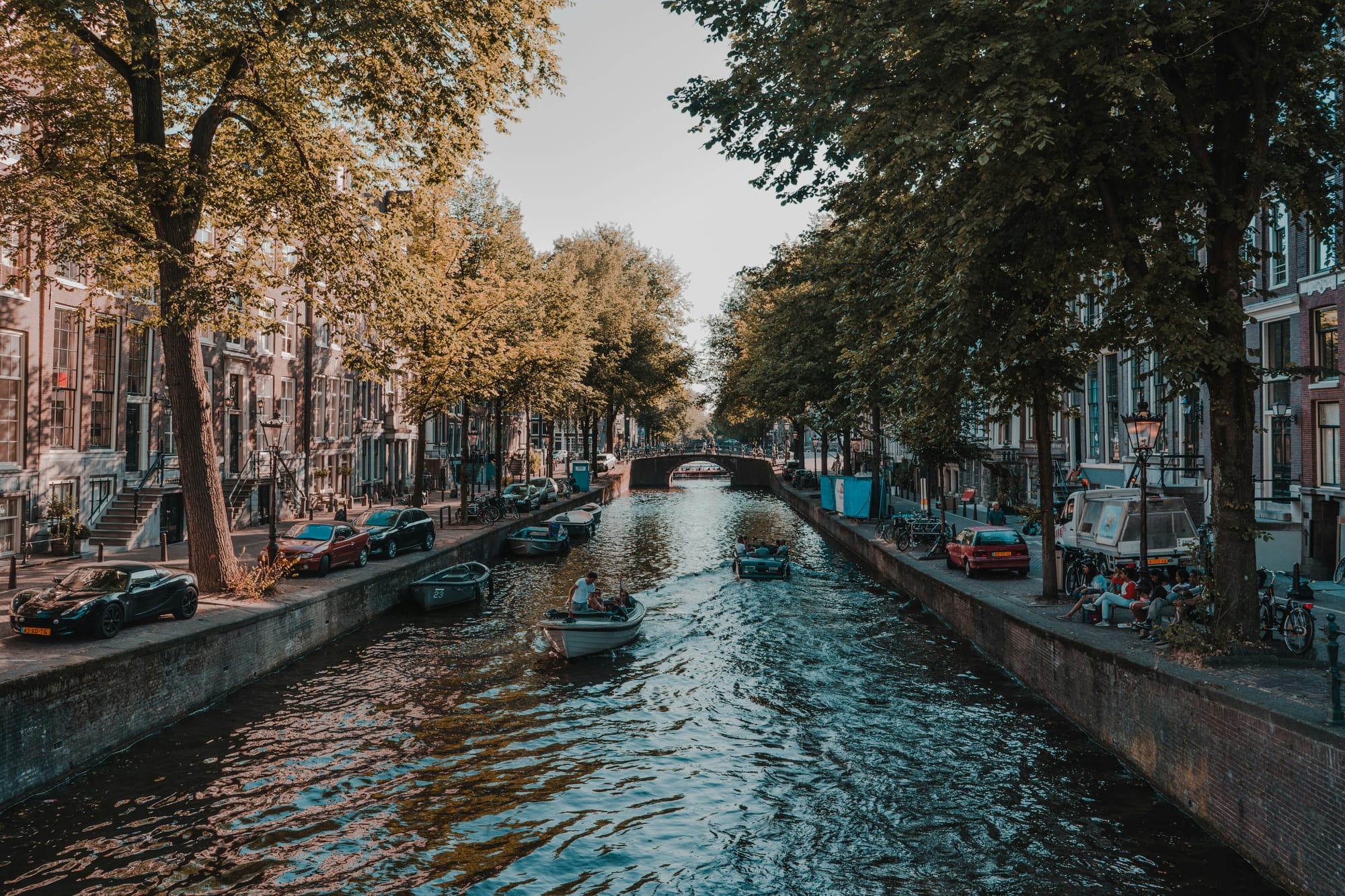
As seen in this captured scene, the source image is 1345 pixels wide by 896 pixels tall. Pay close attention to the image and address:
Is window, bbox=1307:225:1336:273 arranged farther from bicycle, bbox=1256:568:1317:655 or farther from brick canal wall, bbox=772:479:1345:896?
brick canal wall, bbox=772:479:1345:896

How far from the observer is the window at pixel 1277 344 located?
1029 inches

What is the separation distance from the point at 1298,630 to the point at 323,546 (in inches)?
872

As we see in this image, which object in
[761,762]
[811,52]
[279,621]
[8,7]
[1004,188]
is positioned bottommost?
[761,762]

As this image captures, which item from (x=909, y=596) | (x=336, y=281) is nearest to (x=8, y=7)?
(x=336, y=281)

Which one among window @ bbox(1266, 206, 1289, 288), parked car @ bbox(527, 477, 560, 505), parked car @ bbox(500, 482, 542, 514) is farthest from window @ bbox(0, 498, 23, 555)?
window @ bbox(1266, 206, 1289, 288)

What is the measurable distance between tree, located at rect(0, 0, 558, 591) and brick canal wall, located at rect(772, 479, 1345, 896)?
53.0 ft

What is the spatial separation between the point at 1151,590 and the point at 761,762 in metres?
8.38

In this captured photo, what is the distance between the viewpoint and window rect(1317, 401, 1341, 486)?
78.5 ft

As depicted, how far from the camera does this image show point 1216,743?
11.3 m

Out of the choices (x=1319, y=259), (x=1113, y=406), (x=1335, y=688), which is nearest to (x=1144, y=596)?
(x=1335, y=688)

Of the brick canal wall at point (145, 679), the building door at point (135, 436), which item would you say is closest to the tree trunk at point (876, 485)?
the brick canal wall at point (145, 679)

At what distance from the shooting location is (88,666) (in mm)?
13484

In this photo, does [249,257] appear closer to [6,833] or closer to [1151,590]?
[6,833]

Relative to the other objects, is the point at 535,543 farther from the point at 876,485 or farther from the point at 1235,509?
the point at 1235,509
